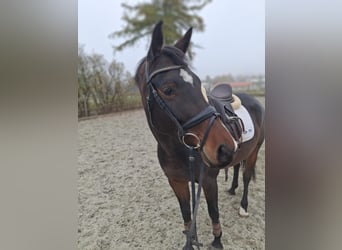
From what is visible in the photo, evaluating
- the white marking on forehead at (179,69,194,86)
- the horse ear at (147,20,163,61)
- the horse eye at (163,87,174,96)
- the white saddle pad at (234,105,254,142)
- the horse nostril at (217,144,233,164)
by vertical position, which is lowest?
the horse nostril at (217,144,233,164)

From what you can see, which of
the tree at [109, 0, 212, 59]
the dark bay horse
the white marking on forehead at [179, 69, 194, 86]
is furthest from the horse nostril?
the tree at [109, 0, 212, 59]

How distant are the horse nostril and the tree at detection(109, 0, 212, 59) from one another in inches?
13.1

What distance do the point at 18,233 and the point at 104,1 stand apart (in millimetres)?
838

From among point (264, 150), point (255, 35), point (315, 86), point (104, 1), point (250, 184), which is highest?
point (104, 1)

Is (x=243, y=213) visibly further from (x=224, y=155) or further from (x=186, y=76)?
(x=186, y=76)

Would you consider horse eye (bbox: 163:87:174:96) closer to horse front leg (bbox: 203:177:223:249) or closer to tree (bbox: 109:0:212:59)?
tree (bbox: 109:0:212:59)

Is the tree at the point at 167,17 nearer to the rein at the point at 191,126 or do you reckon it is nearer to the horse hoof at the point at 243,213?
the rein at the point at 191,126

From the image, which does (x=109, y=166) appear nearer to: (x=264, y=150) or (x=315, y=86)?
(x=264, y=150)

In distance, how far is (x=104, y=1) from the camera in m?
1.02

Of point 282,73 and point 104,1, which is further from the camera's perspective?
point 104,1

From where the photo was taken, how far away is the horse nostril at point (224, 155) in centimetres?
89

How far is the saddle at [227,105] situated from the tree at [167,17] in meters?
0.15

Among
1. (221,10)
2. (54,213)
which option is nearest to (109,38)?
(221,10)

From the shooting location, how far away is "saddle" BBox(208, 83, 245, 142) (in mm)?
984
